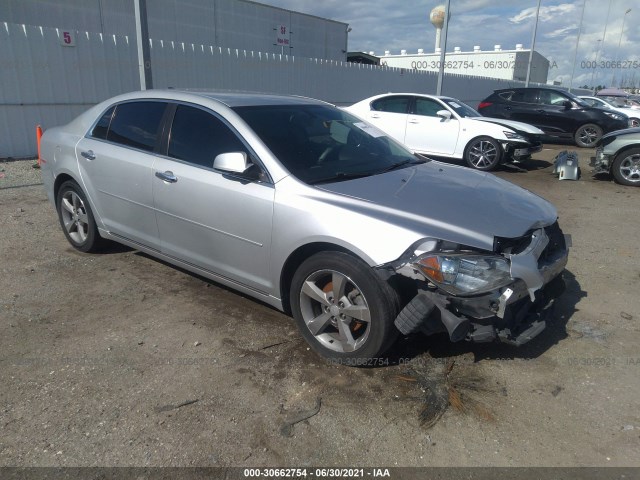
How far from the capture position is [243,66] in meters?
14.4

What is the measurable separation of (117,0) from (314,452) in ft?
71.9

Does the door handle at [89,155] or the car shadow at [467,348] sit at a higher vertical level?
the door handle at [89,155]

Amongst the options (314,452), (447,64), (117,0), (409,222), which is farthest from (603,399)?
(447,64)

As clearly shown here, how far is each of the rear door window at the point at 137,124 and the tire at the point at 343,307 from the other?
1.92 m

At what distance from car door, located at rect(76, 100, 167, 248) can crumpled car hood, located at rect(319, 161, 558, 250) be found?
5.70ft

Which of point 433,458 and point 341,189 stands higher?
point 341,189

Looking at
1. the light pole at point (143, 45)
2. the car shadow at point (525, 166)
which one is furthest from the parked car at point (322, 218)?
A: the car shadow at point (525, 166)

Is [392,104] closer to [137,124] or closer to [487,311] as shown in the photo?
[137,124]

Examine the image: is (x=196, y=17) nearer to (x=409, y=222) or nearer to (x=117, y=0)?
(x=117, y=0)

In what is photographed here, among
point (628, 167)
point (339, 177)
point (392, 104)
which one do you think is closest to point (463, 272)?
point (339, 177)

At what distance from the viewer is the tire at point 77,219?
4816 millimetres

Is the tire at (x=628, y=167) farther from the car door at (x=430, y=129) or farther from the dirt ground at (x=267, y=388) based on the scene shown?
the dirt ground at (x=267, y=388)

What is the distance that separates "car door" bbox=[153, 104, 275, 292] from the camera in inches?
132

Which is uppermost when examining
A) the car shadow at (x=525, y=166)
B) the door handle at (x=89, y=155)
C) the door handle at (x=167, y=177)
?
the door handle at (x=89, y=155)
